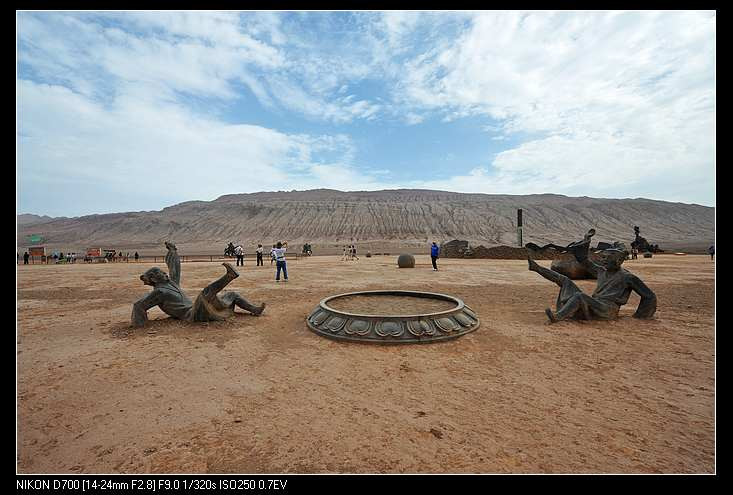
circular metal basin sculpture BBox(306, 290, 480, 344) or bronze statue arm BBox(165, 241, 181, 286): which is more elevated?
bronze statue arm BBox(165, 241, 181, 286)

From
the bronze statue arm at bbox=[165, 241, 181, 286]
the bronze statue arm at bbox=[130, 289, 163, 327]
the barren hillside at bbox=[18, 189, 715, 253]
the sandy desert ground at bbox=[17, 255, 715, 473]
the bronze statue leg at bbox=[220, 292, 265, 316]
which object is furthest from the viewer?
the barren hillside at bbox=[18, 189, 715, 253]

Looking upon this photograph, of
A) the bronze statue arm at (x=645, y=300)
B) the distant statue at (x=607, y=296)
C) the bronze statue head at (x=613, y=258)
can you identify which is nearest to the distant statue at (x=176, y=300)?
the distant statue at (x=607, y=296)

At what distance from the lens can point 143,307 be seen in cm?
678

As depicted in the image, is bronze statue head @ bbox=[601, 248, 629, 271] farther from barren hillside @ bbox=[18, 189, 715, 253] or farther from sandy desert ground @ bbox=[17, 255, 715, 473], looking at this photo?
barren hillside @ bbox=[18, 189, 715, 253]

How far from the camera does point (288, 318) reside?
7504mm

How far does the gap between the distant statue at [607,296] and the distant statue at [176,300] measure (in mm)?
6513

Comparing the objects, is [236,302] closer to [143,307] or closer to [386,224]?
[143,307]

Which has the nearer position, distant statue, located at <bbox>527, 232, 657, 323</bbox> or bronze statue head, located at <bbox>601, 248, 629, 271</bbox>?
distant statue, located at <bbox>527, 232, 657, 323</bbox>

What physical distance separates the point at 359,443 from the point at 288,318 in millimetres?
4875

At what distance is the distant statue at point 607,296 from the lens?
6759 millimetres

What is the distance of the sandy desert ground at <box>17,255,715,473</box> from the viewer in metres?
2.74

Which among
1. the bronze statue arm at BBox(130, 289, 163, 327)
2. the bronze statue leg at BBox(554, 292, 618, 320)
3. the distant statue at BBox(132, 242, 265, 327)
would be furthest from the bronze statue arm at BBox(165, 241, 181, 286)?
the bronze statue leg at BBox(554, 292, 618, 320)

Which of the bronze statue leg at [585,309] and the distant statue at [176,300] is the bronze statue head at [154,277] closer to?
the distant statue at [176,300]
